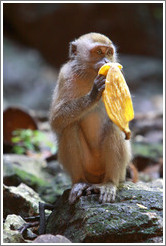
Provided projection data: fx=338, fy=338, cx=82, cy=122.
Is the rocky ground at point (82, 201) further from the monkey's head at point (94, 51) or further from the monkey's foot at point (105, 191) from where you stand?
the monkey's head at point (94, 51)

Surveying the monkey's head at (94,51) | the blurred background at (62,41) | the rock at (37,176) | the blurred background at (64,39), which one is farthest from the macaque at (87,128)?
the blurred background at (64,39)

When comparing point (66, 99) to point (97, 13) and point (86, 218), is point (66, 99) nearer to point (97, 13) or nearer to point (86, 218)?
point (86, 218)

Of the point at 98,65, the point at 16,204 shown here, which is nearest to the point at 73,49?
the point at 98,65

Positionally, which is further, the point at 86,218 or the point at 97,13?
the point at 97,13

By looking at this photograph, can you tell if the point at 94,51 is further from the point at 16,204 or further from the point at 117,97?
the point at 16,204

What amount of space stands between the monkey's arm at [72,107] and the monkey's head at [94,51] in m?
0.58

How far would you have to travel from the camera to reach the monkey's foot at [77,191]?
4.97m

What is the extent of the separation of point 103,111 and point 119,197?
1516 mm

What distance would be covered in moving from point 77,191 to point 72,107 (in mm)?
Answer: 1298

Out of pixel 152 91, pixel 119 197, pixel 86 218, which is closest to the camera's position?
pixel 86 218

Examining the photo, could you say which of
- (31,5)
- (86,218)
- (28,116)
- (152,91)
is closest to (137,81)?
(152,91)

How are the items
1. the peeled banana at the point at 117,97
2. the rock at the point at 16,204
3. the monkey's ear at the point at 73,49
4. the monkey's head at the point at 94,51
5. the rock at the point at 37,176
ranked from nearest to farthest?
the peeled banana at the point at 117,97, the monkey's head at the point at 94,51, the rock at the point at 16,204, the monkey's ear at the point at 73,49, the rock at the point at 37,176

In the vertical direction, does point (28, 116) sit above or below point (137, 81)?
below

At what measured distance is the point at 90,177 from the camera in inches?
229
